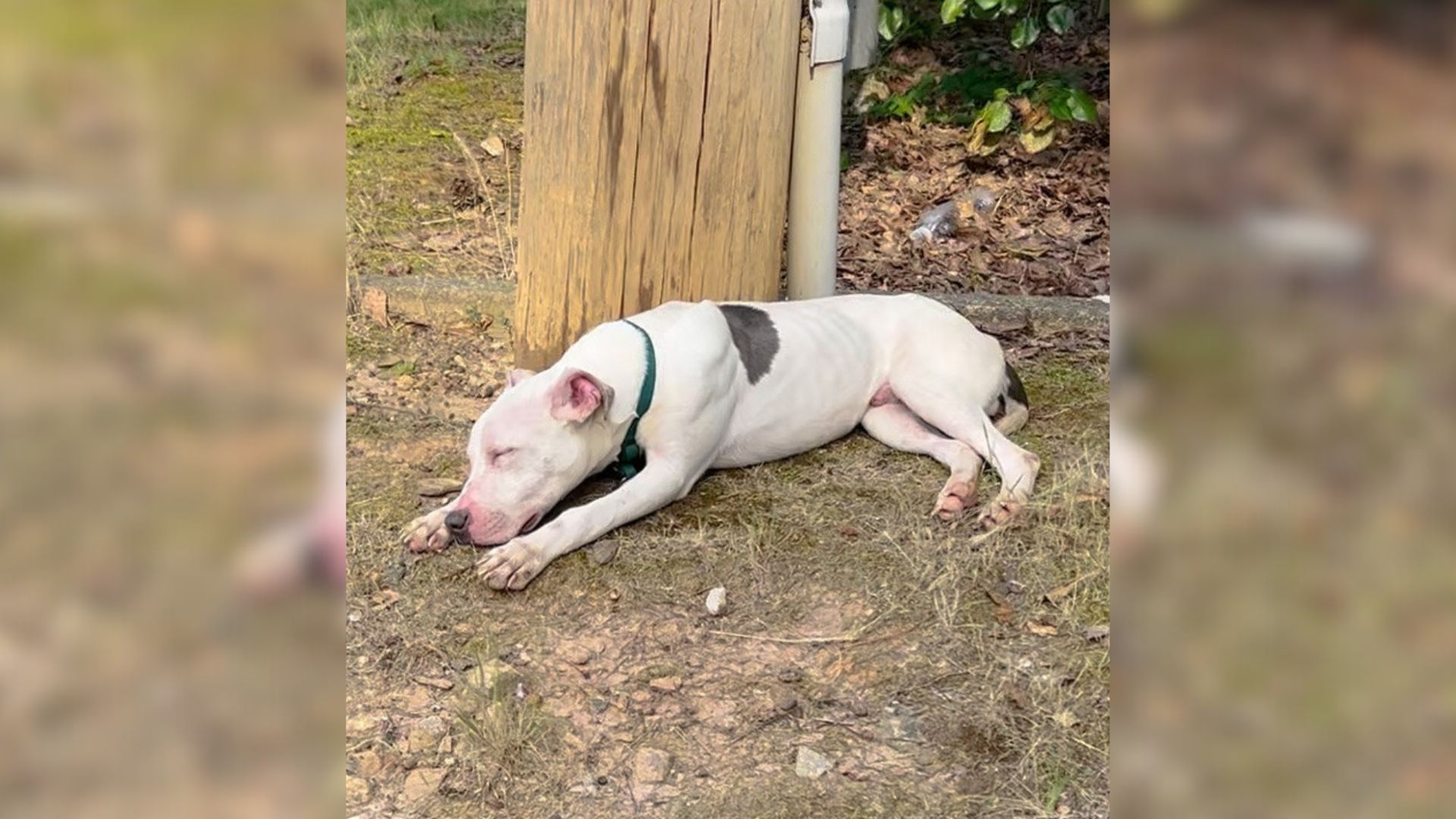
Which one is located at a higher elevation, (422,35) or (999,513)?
(422,35)

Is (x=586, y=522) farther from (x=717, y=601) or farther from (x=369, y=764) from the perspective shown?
(x=369, y=764)

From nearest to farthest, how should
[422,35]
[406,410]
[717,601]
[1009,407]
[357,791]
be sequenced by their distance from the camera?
[357,791], [717,601], [1009,407], [406,410], [422,35]

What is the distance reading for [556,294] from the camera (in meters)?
4.75

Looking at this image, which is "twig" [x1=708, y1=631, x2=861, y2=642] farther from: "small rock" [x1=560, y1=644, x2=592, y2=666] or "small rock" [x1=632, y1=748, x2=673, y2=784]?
"small rock" [x1=632, y1=748, x2=673, y2=784]

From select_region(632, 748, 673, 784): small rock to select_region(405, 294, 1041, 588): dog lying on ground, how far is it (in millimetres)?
886

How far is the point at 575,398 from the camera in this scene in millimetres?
4023

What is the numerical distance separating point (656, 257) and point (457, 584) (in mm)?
1468

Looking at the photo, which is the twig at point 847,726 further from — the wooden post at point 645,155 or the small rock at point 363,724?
the wooden post at point 645,155

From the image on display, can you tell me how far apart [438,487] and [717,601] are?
118cm

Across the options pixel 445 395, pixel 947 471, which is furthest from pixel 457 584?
pixel 947 471
